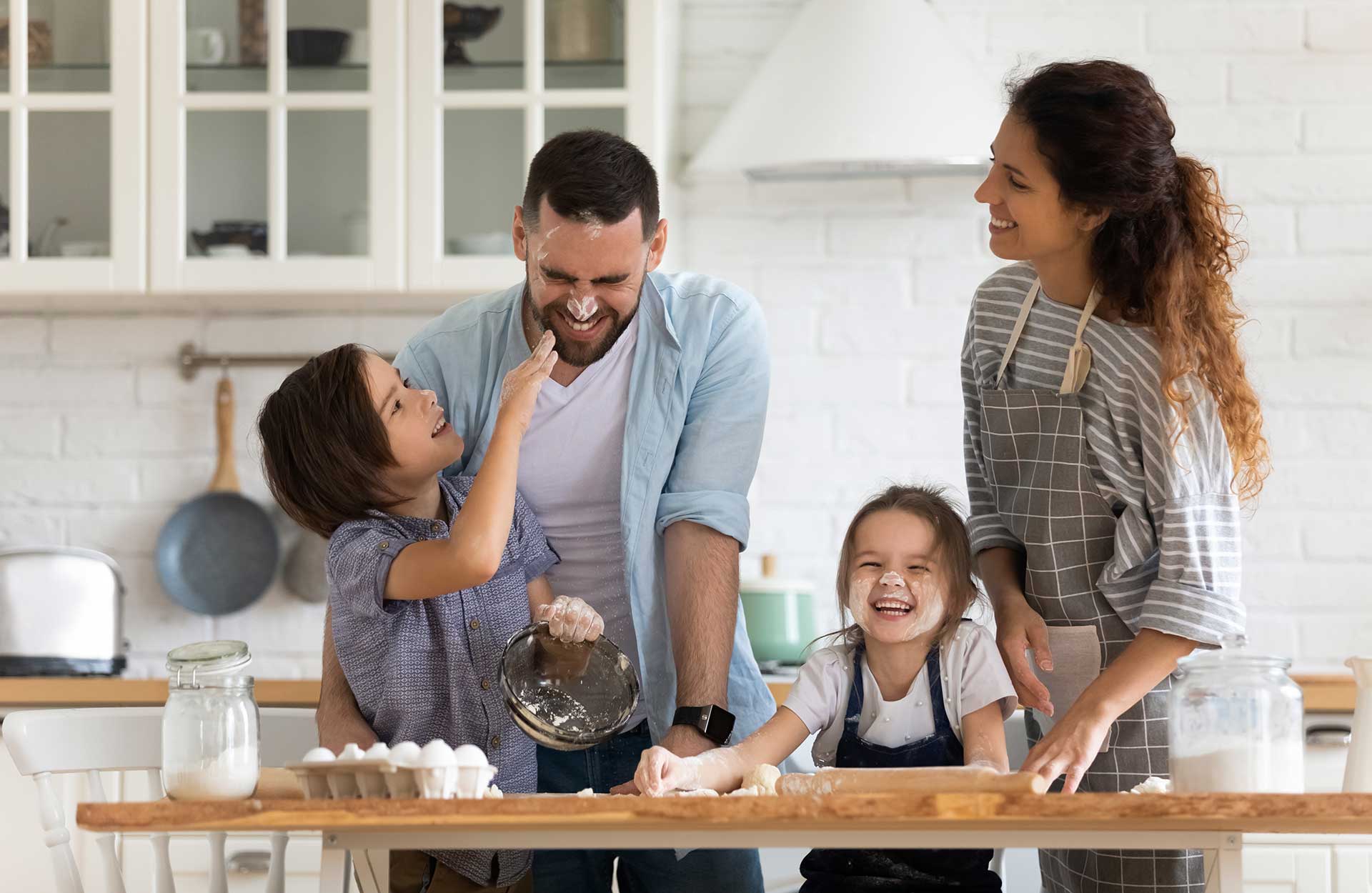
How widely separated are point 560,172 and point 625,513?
406 millimetres

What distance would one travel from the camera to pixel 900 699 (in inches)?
64.1

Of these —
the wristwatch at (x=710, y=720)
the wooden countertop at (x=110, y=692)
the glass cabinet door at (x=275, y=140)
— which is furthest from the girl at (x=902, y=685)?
the glass cabinet door at (x=275, y=140)

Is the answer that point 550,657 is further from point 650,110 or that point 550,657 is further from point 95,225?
point 95,225

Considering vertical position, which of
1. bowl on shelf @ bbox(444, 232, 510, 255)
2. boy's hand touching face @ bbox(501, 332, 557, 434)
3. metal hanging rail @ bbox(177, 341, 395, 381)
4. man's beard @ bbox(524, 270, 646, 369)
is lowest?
boy's hand touching face @ bbox(501, 332, 557, 434)

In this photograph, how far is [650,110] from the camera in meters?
2.93

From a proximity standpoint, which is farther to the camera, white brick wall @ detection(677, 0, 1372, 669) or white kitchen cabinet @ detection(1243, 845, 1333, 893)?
white brick wall @ detection(677, 0, 1372, 669)

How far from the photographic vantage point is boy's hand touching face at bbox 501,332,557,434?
5.34 ft

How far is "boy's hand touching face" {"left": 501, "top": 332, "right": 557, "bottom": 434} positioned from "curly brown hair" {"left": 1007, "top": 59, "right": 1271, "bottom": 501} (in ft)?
1.89

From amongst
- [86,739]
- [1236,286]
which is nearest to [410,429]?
[86,739]

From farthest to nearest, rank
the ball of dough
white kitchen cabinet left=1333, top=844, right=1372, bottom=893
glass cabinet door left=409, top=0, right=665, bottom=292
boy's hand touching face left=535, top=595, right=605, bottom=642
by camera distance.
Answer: glass cabinet door left=409, top=0, right=665, bottom=292 < white kitchen cabinet left=1333, top=844, right=1372, bottom=893 < boy's hand touching face left=535, top=595, right=605, bottom=642 < the ball of dough

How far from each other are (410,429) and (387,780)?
0.60 meters

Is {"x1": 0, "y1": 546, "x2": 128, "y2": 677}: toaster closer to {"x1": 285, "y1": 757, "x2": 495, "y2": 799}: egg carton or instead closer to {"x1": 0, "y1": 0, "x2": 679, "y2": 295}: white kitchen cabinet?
{"x1": 0, "y1": 0, "x2": 679, "y2": 295}: white kitchen cabinet

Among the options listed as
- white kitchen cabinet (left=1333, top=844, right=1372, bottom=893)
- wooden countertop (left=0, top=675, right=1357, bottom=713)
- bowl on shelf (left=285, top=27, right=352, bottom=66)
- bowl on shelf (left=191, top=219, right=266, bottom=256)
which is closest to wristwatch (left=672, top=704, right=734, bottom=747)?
wooden countertop (left=0, top=675, right=1357, bottom=713)

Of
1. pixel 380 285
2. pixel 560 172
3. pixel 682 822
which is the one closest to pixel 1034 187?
pixel 560 172
